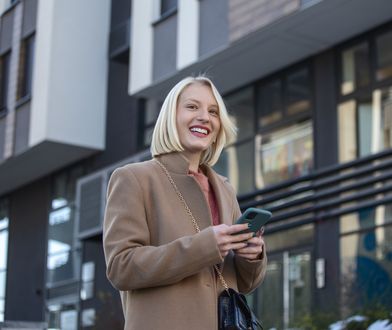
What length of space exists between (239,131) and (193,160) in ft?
35.8

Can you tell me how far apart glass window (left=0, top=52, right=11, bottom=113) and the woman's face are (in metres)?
16.1

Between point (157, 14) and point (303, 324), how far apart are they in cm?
643

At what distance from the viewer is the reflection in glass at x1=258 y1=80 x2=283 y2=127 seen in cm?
1321

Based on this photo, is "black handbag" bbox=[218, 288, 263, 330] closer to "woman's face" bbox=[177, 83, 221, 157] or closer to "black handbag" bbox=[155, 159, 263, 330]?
"black handbag" bbox=[155, 159, 263, 330]

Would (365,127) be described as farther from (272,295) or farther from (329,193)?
(272,295)

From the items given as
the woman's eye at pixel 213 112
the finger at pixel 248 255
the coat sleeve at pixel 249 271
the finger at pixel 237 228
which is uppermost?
the woman's eye at pixel 213 112

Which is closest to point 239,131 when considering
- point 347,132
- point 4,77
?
point 347,132

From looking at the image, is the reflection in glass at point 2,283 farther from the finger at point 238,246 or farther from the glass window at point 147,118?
the finger at point 238,246

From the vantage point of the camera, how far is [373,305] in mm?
9414

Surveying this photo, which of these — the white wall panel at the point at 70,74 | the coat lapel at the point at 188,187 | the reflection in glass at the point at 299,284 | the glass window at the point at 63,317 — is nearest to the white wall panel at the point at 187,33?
the reflection in glass at the point at 299,284

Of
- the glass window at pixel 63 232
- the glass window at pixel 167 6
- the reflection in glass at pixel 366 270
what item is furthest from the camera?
the glass window at pixel 63 232

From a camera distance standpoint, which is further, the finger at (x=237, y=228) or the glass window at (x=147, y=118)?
the glass window at (x=147, y=118)

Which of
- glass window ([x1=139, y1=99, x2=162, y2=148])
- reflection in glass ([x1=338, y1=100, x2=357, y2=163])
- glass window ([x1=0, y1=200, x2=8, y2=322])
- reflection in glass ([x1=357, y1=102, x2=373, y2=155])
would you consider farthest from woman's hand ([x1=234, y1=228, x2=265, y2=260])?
glass window ([x1=0, y1=200, x2=8, y2=322])

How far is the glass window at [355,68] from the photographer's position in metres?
11.8
